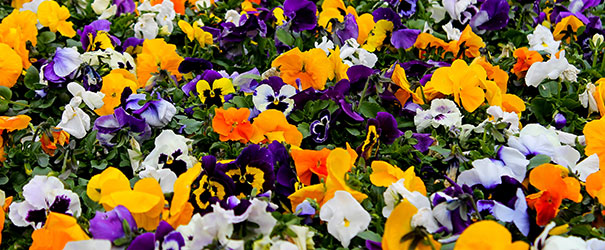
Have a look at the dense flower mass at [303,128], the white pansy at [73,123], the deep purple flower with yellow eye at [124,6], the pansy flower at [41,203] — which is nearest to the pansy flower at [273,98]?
the dense flower mass at [303,128]

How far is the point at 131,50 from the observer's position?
237 centimetres

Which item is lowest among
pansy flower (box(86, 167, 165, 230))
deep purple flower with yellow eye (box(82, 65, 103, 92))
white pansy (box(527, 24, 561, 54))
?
deep purple flower with yellow eye (box(82, 65, 103, 92))

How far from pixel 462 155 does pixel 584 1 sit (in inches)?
55.8

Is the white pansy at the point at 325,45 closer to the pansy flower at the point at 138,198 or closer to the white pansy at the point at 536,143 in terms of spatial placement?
the white pansy at the point at 536,143

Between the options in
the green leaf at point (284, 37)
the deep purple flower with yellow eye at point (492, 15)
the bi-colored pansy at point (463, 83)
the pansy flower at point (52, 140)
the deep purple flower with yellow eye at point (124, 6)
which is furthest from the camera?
the deep purple flower with yellow eye at point (124, 6)

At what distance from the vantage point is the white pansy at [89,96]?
1911 mm

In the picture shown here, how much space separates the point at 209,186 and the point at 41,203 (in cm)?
38

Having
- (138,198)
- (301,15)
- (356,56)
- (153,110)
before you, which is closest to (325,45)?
(356,56)

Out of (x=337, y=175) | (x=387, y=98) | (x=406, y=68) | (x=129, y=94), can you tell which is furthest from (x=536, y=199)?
(x=129, y=94)

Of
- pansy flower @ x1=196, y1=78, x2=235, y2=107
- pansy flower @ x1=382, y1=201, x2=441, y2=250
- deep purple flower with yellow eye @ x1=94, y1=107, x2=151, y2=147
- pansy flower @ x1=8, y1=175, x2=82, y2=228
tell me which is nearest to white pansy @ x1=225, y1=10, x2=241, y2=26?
pansy flower @ x1=196, y1=78, x2=235, y2=107

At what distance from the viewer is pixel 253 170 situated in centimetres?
158

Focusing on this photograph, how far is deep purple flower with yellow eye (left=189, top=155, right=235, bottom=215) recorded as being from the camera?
4.95 feet

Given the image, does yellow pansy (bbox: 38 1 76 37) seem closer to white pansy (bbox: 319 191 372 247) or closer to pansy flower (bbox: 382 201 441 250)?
white pansy (bbox: 319 191 372 247)

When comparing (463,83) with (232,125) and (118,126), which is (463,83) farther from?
(118,126)
